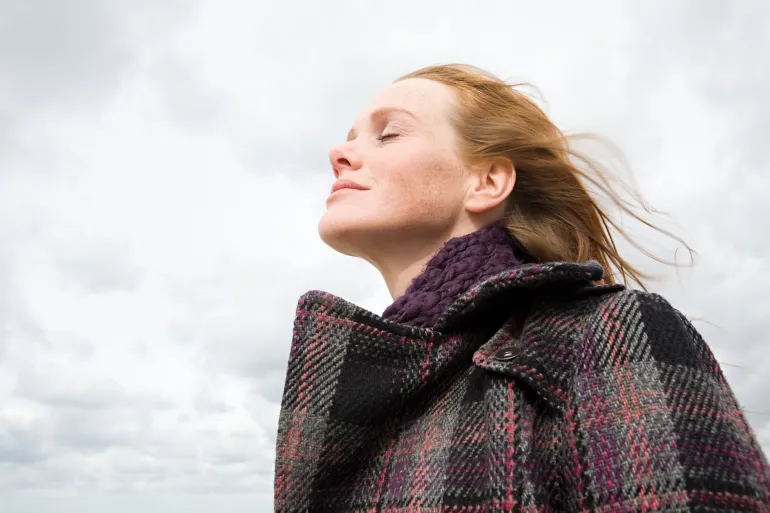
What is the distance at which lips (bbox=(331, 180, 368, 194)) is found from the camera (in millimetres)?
2662

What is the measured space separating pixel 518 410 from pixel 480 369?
0.76 ft

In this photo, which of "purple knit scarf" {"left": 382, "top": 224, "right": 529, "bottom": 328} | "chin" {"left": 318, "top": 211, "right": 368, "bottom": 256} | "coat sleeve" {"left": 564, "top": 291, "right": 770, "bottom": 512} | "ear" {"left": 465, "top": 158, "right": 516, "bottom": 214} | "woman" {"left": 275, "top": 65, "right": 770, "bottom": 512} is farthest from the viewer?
"ear" {"left": 465, "top": 158, "right": 516, "bottom": 214}

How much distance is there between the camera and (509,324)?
204 centimetres

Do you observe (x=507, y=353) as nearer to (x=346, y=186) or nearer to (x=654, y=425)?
(x=654, y=425)

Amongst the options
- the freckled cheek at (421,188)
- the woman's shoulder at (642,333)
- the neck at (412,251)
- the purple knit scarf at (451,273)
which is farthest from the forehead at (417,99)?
the woman's shoulder at (642,333)

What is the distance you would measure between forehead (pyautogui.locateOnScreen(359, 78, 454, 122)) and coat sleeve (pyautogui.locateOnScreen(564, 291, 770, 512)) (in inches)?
53.6

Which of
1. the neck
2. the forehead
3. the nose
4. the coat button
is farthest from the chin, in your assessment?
the coat button

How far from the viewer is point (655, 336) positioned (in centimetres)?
177

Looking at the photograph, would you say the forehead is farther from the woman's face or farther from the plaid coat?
the plaid coat

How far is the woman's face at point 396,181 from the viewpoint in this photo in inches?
101

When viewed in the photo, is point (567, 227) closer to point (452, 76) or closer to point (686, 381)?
point (452, 76)

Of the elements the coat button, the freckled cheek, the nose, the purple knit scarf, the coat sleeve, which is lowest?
the coat sleeve

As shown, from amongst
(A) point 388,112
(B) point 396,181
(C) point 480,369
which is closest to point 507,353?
(C) point 480,369

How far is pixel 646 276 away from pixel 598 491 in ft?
6.03
